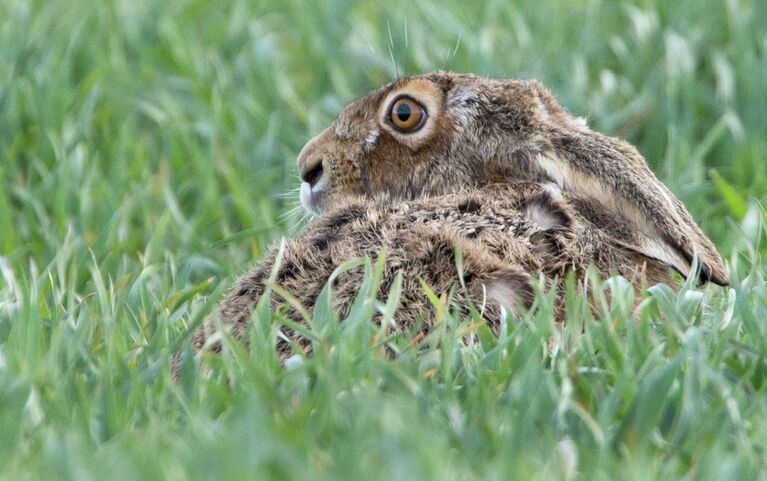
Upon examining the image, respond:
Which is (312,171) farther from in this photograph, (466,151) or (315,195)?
(466,151)

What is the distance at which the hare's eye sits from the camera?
4312 mm

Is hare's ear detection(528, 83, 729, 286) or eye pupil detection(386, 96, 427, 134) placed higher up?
eye pupil detection(386, 96, 427, 134)

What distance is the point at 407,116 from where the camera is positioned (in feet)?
14.2

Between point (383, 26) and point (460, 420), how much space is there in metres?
4.10

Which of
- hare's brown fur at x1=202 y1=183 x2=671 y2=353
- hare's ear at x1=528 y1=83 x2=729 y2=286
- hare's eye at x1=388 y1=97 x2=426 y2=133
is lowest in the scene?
hare's brown fur at x1=202 y1=183 x2=671 y2=353

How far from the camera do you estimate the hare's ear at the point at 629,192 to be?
12.3 feet

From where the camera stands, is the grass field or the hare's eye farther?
the hare's eye

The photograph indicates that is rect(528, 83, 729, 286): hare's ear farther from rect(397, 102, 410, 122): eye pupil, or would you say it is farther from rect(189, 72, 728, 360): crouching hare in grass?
rect(397, 102, 410, 122): eye pupil

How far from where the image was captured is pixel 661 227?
372 cm

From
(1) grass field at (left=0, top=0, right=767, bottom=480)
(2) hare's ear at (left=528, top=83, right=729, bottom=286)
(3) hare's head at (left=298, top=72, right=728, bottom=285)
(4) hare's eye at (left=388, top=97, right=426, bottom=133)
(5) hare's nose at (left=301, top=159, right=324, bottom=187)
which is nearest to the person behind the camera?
(1) grass field at (left=0, top=0, right=767, bottom=480)

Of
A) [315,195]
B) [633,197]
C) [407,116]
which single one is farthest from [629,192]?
[315,195]

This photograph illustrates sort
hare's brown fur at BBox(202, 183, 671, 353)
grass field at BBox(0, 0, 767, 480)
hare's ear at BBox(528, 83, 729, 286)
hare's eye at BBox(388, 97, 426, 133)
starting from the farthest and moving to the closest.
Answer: hare's eye at BBox(388, 97, 426, 133) → hare's ear at BBox(528, 83, 729, 286) → hare's brown fur at BBox(202, 183, 671, 353) → grass field at BBox(0, 0, 767, 480)

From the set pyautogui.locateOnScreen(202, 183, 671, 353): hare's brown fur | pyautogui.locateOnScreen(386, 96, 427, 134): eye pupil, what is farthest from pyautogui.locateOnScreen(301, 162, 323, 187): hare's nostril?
pyautogui.locateOnScreen(202, 183, 671, 353): hare's brown fur

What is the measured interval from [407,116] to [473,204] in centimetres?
68
